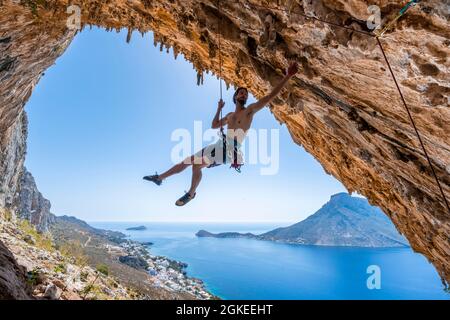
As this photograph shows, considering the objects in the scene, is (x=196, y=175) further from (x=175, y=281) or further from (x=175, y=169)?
(x=175, y=281)

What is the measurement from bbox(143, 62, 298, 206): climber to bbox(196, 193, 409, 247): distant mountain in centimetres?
10437

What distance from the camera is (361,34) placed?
11.1 feet

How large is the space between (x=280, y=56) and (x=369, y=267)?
2761 inches

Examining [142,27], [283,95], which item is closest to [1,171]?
[142,27]

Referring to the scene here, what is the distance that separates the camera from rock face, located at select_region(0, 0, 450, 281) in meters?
→ 3.32

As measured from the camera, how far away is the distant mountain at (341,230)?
327 ft

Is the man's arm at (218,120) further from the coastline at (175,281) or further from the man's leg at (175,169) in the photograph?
the coastline at (175,281)

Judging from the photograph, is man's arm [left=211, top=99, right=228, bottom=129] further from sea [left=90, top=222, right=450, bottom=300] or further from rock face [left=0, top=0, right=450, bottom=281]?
sea [left=90, top=222, right=450, bottom=300]

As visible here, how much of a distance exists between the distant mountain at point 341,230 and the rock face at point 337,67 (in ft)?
330

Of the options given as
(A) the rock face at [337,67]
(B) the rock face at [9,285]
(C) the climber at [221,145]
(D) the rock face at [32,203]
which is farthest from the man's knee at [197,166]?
(D) the rock face at [32,203]

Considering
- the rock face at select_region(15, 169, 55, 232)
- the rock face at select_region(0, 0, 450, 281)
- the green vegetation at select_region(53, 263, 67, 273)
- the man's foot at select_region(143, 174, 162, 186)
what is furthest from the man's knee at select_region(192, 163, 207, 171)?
the rock face at select_region(15, 169, 55, 232)

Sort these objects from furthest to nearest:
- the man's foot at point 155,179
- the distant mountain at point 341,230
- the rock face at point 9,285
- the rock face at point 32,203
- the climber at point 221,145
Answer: the distant mountain at point 341,230 → the rock face at point 32,203 → the man's foot at point 155,179 → the climber at point 221,145 → the rock face at point 9,285

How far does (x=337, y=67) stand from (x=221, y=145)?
2.32 meters
